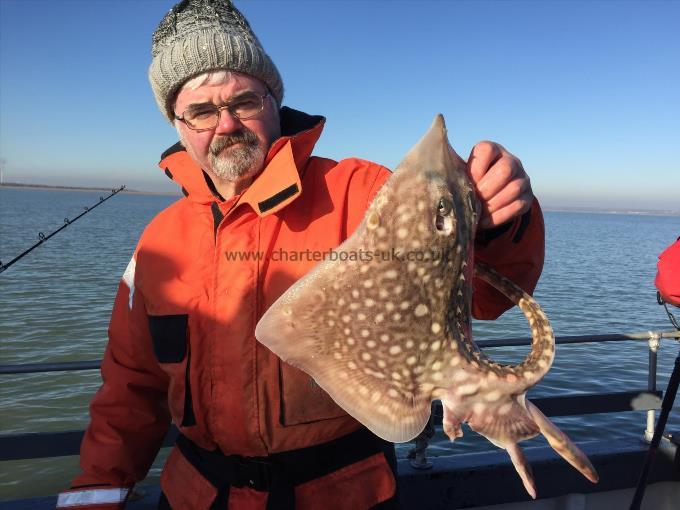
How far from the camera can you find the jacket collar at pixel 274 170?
2141 millimetres

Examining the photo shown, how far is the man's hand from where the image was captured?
1.71 m

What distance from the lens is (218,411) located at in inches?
85.7

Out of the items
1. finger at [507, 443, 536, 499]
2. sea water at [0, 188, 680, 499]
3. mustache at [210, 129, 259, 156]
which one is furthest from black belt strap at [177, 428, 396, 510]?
sea water at [0, 188, 680, 499]

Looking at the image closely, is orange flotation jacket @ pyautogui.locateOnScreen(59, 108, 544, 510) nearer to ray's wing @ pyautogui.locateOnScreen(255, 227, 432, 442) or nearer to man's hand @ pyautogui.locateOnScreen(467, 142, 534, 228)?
man's hand @ pyautogui.locateOnScreen(467, 142, 534, 228)

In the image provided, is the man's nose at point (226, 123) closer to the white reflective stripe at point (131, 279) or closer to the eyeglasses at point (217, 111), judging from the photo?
the eyeglasses at point (217, 111)

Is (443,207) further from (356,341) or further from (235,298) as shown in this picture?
(235,298)

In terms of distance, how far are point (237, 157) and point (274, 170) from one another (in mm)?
310

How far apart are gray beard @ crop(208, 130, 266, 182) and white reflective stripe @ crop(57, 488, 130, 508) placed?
5.44ft

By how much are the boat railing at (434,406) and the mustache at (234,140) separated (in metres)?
1.60

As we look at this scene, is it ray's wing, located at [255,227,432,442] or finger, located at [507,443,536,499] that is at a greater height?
ray's wing, located at [255,227,432,442]

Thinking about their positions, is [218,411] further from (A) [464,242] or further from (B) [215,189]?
(A) [464,242]

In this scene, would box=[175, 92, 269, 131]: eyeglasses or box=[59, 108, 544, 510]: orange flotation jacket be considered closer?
box=[59, 108, 544, 510]: orange flotation jacket

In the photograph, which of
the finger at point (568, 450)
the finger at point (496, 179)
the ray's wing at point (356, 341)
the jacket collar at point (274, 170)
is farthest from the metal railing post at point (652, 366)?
the jacket collar at point (274, 170)

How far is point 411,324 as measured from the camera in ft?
5.34
